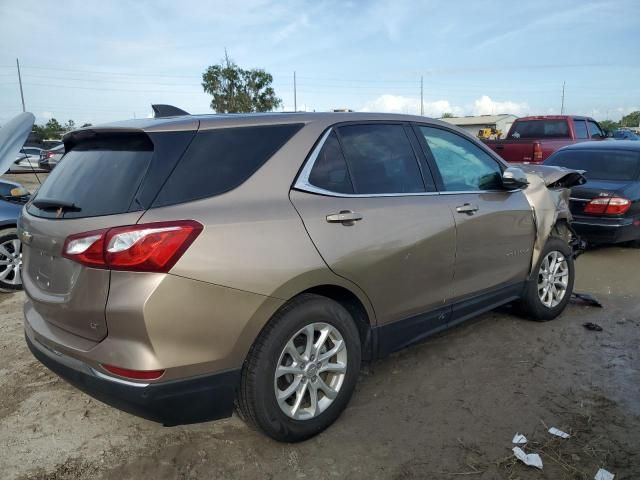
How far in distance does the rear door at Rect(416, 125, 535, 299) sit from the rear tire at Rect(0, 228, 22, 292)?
455cm

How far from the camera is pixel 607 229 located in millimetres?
6527

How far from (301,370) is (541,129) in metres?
12.0

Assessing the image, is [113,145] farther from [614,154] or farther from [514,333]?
[614,154]

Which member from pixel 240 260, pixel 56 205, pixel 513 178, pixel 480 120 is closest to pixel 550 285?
pixel 513 178

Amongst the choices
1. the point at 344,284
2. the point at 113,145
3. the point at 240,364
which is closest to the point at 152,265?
the point at 240,364

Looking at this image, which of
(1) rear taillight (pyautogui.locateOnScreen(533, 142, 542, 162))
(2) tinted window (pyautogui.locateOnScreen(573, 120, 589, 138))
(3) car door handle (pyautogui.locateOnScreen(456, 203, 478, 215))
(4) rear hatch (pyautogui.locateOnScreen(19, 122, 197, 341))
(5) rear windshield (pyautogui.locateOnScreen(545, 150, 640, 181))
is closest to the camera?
(4) rear hatch (pyautogui.locateOnScreen(19, 122, 197, 341))

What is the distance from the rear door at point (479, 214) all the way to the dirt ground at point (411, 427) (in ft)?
2.00

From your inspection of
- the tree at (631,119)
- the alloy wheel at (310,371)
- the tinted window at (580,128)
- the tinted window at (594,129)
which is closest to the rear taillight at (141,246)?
the alloy wheel at (310,371)

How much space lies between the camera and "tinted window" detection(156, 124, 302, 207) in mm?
2389

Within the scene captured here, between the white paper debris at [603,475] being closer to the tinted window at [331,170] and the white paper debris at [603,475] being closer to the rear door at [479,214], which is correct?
the rear door at [479,214]

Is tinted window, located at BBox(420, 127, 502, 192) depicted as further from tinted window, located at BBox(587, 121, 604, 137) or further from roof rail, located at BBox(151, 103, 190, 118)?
tinted window, located at BBox(587, 121, 604, 137)

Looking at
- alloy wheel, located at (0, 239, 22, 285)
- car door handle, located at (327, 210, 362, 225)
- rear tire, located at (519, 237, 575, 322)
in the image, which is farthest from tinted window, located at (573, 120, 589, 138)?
alloy wheel, located at (0, 239, 22, 285)

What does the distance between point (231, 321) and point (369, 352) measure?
108cm

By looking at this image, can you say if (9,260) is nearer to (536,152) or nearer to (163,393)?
(163,393)
